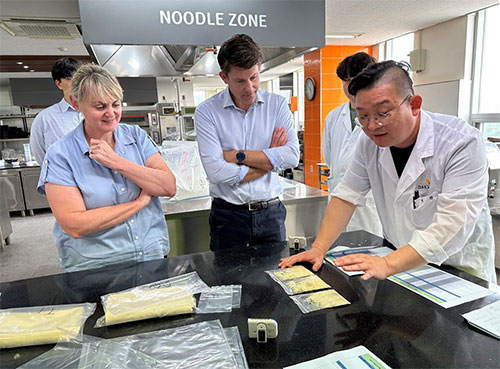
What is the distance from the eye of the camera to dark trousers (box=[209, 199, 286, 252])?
1.72 meters

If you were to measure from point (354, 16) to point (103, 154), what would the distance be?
13.3ft

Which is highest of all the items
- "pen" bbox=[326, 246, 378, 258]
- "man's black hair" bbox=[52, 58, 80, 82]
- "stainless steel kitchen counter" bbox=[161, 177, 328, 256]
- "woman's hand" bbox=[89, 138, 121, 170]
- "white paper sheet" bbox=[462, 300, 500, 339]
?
"man's black hair" bbox=[52, 58, 80, 82]

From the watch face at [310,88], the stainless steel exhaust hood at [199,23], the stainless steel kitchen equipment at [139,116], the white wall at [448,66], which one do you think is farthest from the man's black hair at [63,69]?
the stainless steel kitchen equipment at [139,116]

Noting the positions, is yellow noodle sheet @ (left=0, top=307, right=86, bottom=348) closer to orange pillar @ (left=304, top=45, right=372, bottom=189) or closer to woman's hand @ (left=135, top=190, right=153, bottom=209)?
woman's hand @ (left=135, top=190, right=153, bottom=209)

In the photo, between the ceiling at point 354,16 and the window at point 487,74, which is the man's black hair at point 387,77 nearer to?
the ceiling at point 354,16

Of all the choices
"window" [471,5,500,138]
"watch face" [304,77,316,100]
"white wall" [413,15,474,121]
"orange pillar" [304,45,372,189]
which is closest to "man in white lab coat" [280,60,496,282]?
"white wall" [413,15,474,121]

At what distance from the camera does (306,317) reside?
3.04 ft

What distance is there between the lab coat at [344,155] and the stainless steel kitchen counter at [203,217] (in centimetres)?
23

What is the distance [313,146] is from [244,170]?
4.85m

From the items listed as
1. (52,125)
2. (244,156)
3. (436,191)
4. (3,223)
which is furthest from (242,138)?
(3,223)

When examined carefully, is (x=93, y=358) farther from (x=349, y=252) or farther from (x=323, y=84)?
(x=323, y=84)

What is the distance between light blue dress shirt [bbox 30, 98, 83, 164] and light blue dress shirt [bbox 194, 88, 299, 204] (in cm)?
120

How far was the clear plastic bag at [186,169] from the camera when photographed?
258 centimetres

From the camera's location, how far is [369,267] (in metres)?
1.04
